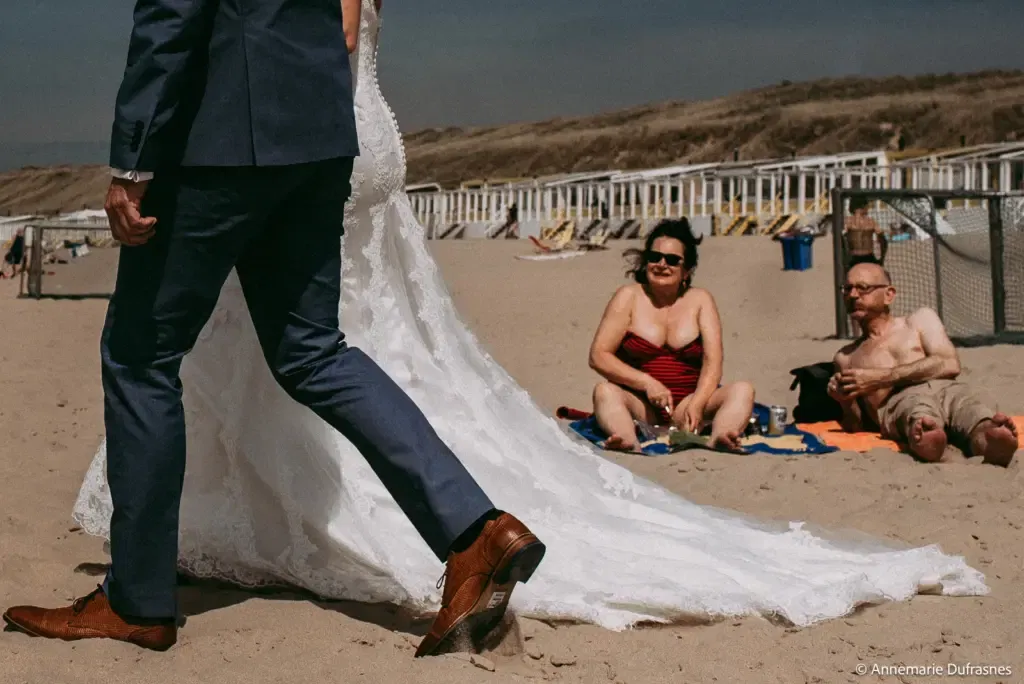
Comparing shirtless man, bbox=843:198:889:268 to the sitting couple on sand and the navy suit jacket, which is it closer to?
the sitting couple on sand

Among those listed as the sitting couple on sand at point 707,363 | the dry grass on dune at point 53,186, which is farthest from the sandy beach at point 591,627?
the dry grass on dune at point 53,186

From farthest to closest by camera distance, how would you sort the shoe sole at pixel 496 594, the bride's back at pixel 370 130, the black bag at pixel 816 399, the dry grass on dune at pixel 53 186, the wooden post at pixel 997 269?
1. the dry grass on dune at pixel 53 186
2. the wooden post at pixel 997 269
3. the black bag at pixel 816 399
4. the bride's back at pixel 370 130
5. the shoe sole at pixel 496 594

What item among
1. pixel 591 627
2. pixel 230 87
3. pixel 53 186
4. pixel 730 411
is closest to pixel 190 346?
pixel 230 87

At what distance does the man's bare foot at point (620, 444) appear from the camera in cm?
605

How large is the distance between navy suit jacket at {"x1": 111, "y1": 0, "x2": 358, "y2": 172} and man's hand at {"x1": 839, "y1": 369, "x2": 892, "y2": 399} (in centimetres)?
395

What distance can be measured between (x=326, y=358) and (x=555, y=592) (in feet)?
3.00

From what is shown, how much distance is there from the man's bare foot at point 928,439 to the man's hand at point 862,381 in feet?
1.86

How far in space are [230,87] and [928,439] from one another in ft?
12.5

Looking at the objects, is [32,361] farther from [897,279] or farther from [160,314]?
[897,279]

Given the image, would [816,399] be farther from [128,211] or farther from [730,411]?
[128,211]

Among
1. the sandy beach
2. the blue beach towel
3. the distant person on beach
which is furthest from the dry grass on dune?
the blue beach towel

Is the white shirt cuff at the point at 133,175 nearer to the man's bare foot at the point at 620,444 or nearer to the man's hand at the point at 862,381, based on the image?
the man's bare foot at the point at 620,444

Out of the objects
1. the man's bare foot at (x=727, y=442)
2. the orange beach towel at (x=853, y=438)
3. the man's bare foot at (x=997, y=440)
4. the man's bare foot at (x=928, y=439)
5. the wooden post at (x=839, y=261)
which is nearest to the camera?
the man's bare foot at (x=997, y=440)

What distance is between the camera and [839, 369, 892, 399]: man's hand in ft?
20.8
